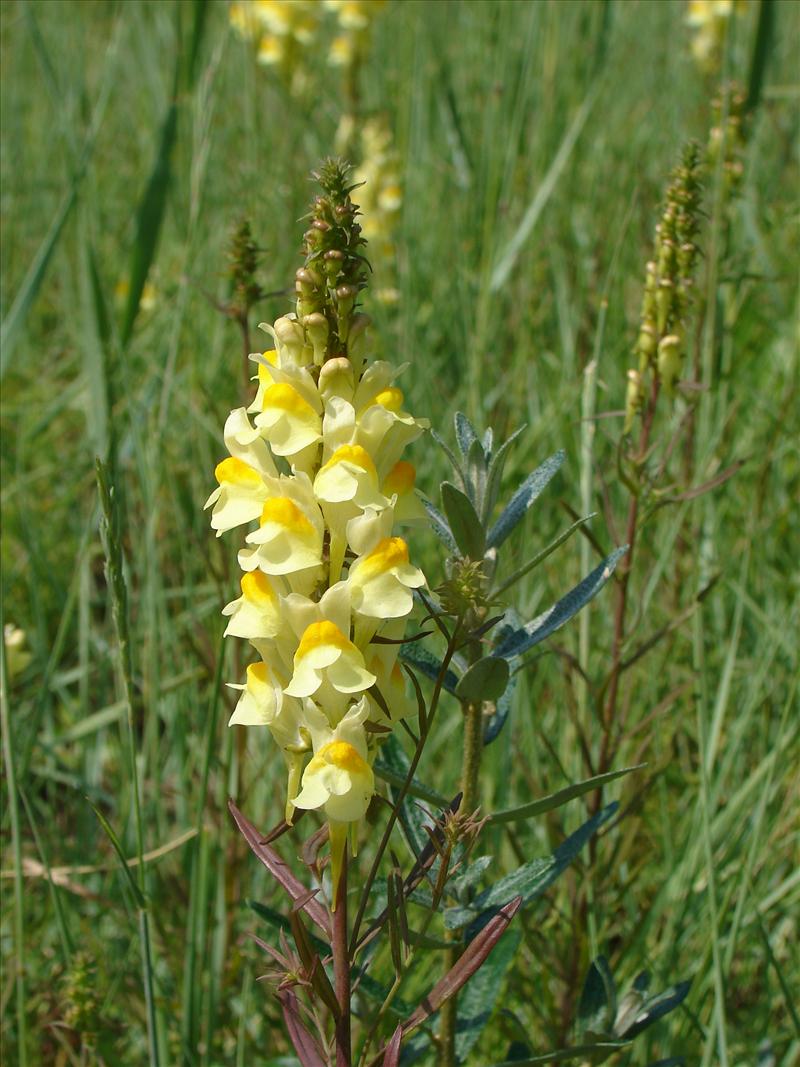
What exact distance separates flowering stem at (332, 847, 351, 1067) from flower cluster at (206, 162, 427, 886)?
0.12ft

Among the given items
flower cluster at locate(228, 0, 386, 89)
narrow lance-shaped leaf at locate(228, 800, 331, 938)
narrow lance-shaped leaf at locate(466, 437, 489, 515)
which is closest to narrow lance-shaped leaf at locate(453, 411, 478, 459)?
narrow lance-shaped leaf at locate(466, 437, 489, 515)

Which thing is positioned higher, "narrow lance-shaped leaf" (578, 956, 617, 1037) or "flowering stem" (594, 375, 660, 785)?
"flowering stem" (594, 375, 660, 785)

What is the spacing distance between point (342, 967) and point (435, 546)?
1.11m

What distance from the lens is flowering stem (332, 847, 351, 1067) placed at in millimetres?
792

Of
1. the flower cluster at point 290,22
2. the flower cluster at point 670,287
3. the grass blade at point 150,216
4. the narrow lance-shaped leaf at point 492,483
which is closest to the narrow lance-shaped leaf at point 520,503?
the narrow lance-shaped leaf at point 492,483

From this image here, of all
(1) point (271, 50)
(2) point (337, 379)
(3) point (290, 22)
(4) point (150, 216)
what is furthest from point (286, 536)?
(1) point (271, 50)

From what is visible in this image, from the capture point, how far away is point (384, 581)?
807 millimetres

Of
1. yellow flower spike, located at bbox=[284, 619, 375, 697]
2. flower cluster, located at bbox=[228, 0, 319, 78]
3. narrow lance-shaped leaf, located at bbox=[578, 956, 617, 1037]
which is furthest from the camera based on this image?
flower cluster, located at bbox=[228, 0, 319, 78]

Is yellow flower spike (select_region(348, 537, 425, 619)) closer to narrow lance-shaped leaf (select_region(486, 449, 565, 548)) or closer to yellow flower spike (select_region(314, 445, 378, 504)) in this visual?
yellow flower spike (select_region(314, 445, 378, 504))

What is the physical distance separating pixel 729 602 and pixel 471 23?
79.6 inches

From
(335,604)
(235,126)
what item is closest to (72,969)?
(335,604)

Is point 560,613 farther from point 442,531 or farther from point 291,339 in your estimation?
point 291,339

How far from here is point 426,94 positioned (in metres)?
3.31

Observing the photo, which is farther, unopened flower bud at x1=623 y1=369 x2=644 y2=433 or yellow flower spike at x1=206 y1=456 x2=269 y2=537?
unopened flower bud at x1=623 y1=369 x2=644 y2=433
